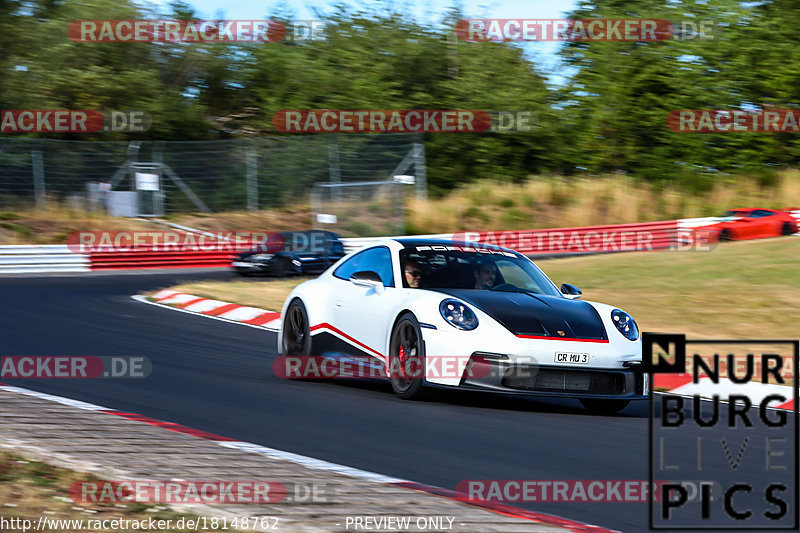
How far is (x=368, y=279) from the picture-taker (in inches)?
327

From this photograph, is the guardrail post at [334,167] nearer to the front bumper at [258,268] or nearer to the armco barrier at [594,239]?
the armco barrier at [594,239]

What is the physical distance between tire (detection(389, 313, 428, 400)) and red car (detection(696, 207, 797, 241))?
20.4 metres

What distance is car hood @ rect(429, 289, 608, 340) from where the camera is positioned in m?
7.56

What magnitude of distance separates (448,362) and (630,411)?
5.20ft

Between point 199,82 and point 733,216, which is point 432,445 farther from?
point 199,82

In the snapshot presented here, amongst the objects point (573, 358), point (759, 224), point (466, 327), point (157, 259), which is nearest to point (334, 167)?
point (157, 259)

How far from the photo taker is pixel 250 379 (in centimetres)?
883

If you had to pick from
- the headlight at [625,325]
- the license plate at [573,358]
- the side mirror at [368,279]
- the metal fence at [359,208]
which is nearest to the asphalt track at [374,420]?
the license plate at [573,358]

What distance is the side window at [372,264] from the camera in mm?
8500

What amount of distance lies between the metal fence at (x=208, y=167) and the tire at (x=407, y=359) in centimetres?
1936

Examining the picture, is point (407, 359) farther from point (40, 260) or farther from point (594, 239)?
point (594, 239)

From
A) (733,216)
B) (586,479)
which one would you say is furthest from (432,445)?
(733,216)

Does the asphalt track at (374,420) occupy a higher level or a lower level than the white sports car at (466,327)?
lower

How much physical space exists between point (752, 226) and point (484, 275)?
2003cm
